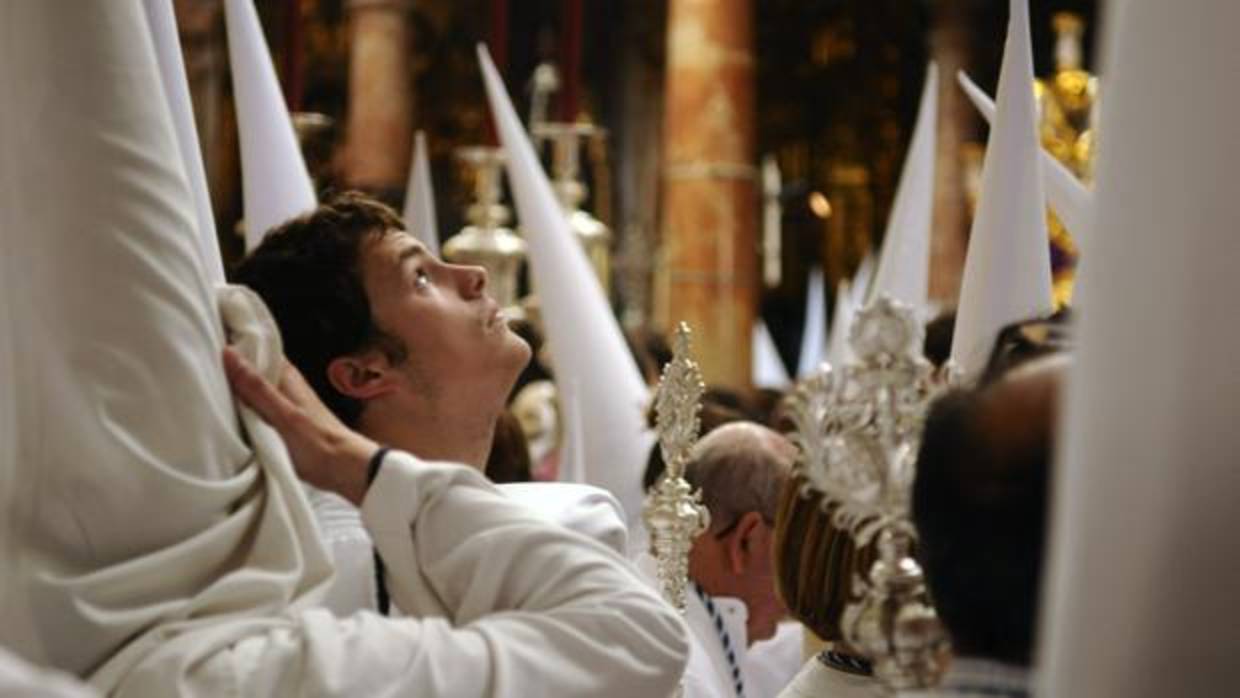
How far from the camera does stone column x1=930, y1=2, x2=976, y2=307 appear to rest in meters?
9.72

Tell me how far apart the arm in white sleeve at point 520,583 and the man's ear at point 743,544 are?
123 centimetres

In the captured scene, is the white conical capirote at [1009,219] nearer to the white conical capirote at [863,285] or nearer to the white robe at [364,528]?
the white robe at [364,528]

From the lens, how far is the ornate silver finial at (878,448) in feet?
4.23

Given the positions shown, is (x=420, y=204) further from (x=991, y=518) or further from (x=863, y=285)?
(x=863, y=285)

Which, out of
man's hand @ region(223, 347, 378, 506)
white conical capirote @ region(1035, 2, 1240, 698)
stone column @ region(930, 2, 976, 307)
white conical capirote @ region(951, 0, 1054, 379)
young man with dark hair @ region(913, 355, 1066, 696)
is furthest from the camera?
stone column @ region(930, 2, 976, 307)

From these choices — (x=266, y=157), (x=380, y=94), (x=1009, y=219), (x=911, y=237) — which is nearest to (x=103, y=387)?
(x=1009, y=219)

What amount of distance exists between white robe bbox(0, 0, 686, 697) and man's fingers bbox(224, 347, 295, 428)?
0.02 metres

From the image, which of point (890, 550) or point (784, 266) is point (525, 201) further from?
point (784, 266)

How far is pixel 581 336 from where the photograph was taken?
335cm

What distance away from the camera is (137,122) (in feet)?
4.98

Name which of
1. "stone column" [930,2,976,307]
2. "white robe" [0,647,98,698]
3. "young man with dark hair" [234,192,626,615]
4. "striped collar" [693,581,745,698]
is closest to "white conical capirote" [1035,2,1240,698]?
"white robe" [0,647,98,698]

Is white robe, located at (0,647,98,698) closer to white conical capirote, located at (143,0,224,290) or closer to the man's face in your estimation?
the man's face

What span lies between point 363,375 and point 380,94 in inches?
310

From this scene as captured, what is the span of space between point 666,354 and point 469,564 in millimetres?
3549
